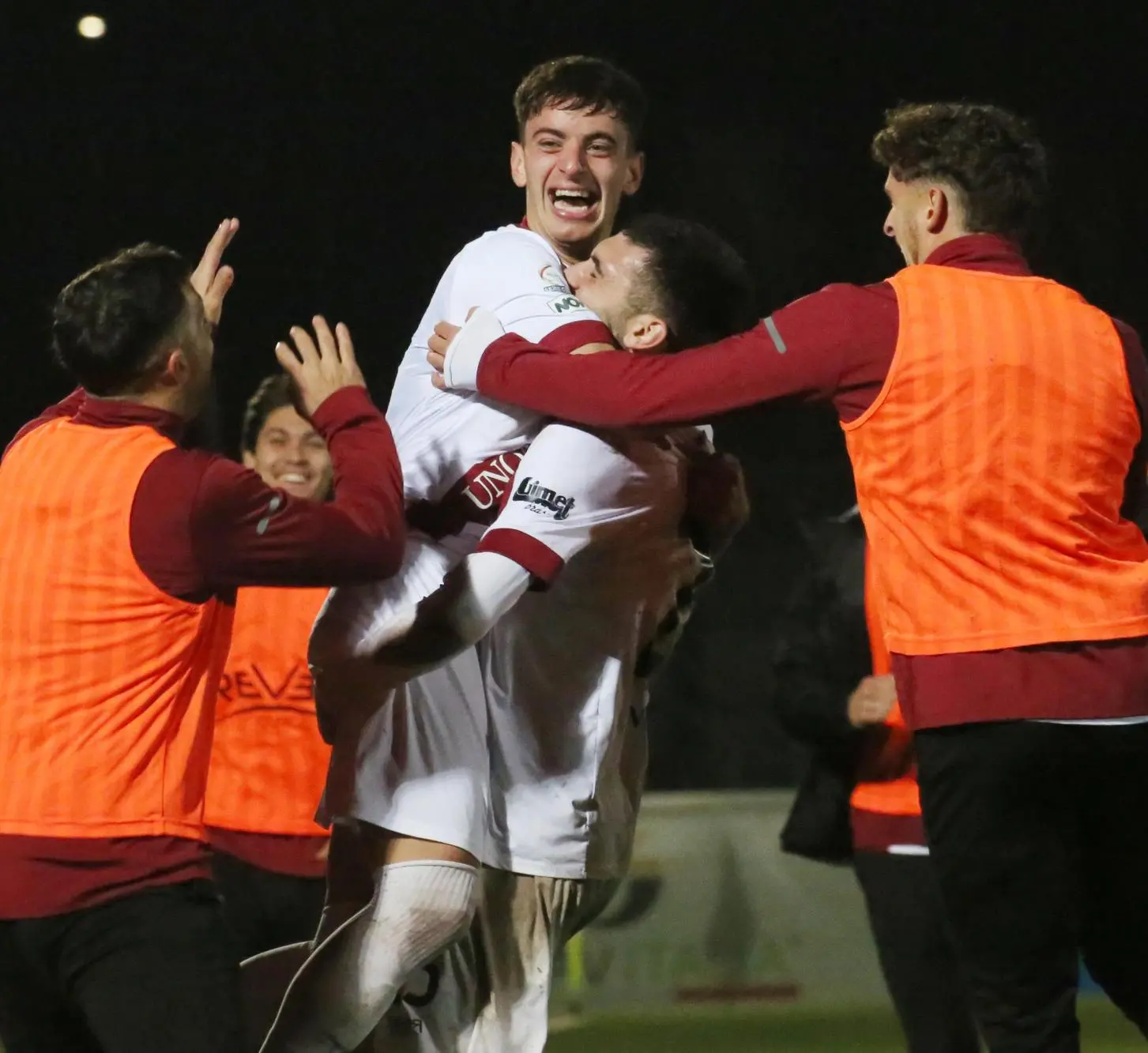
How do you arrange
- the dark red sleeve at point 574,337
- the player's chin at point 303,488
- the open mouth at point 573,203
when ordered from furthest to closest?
the player's chin at point 303,488, the open mouth at point 573,203, the dark red sleeve at point 574,337

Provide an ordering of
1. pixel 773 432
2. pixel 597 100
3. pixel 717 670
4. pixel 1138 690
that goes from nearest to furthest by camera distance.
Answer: pixel 1138 690
pixel 597 100
pixel 717 670
pixel 773 432

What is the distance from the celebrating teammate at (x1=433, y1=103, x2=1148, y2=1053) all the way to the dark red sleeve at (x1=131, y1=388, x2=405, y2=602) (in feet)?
1.53

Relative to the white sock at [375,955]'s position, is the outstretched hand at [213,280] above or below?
above

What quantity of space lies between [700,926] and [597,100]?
10.3 feet

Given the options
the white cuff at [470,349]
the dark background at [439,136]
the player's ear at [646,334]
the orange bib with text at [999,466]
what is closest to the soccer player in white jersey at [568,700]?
the player's ear at [646,334]

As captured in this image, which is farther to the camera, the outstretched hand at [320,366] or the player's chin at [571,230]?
the player's chin at [571,230]

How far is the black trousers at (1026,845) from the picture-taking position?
2.12m

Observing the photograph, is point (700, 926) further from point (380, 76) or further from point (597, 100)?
point (380, 76)

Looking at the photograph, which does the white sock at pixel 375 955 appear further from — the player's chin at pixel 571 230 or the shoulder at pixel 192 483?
the player's chin at pixel 571 230

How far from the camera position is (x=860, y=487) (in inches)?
88.9

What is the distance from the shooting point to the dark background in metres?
7.85

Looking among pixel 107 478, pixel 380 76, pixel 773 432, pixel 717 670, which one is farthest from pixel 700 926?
pixel 380 76

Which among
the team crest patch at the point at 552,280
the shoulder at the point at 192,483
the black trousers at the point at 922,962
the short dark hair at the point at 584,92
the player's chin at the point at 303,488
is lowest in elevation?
the black trousers at the point at 922,962

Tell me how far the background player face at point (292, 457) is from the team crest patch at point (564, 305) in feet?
4.53
